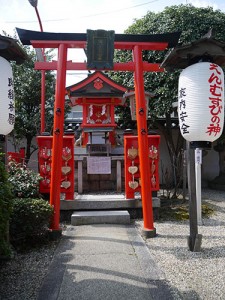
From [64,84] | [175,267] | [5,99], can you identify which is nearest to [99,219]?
[175,267]

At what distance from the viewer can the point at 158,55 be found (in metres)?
12.6

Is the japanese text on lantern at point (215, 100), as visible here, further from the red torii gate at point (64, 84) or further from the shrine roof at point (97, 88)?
the shrine roof at point (97, 88)

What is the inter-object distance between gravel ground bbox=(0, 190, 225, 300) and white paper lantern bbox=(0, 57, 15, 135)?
2094 mm

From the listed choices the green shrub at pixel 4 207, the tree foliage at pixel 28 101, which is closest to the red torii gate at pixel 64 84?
the green shrub at pixel 4 207

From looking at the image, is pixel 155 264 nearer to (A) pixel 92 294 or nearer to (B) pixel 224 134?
(A) pixel 92 294

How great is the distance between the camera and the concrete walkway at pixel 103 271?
3.49 m

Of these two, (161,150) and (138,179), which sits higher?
(161,150)

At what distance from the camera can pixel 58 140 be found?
6.03 meters

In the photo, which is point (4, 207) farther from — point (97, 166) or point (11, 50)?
point (97, 166)

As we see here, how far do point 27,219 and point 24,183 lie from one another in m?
1.76

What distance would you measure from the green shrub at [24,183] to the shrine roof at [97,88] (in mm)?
4027

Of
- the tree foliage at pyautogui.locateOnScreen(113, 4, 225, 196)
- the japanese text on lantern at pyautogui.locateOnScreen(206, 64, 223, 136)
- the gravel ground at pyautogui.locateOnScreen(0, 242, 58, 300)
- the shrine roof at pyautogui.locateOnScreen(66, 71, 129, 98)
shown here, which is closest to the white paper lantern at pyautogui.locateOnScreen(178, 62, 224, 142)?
the japanese text on lantern at pyautogui.locateOnScreen(206, 64, 223, 136)

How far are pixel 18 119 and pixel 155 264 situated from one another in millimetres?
10572

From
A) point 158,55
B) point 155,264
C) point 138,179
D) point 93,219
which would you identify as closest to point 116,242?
point 155,264
